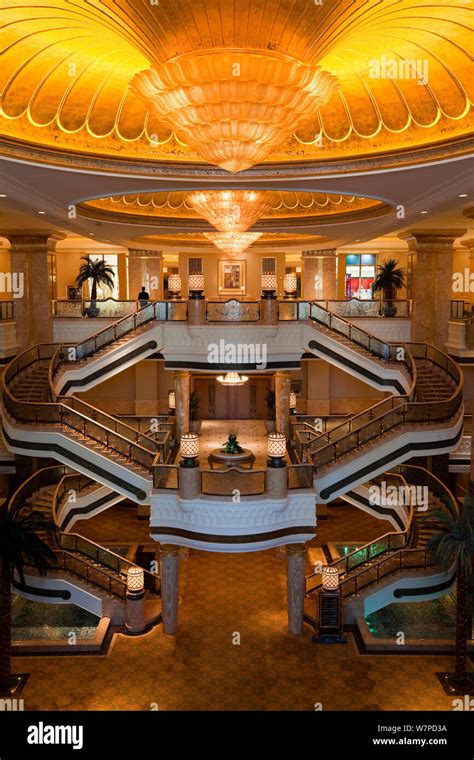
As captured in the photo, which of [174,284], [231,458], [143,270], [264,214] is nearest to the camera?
[264,214]

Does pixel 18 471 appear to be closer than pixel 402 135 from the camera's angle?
No

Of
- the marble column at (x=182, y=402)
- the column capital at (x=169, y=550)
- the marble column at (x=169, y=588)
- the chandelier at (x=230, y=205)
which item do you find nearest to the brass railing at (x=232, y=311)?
the marble column at (x=182, y=402)

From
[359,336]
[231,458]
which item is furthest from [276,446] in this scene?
[359,336]

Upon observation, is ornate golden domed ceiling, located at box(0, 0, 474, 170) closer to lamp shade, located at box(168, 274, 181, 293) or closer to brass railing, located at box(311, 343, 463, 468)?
brass railing, located at box(311, 343, 463, 468)

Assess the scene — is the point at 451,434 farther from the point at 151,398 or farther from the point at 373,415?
the point at 151,398

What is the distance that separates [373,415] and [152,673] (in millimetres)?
7811

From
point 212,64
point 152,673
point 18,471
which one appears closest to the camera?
point 212,64

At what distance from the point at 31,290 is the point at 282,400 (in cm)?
818

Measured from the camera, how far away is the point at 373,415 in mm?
16125

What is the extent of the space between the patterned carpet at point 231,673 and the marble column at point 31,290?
30.6ft

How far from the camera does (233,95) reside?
6.45 meters

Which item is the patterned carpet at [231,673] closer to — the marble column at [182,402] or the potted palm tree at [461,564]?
the potted palm tree at [461,564]

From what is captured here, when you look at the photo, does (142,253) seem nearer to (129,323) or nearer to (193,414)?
(193,414)
